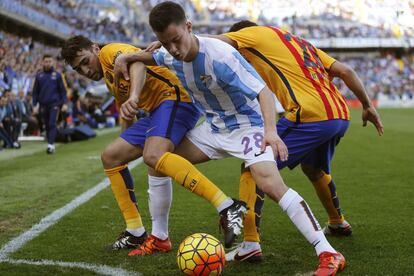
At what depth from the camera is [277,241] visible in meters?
4.88

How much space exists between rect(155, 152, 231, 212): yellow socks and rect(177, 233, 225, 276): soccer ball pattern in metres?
0.24

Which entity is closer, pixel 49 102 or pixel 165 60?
pixel 165 60

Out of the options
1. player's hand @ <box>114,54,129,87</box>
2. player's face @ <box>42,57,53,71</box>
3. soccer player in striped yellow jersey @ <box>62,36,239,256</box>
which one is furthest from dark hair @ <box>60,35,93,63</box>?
player's face @ <box>42,57,53,71</box>

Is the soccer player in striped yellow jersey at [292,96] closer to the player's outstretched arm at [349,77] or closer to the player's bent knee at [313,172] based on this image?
the player's outstretched arm at [349,77]

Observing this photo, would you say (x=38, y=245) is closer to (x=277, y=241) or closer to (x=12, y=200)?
(x=277, y=241)

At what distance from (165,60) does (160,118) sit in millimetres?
530

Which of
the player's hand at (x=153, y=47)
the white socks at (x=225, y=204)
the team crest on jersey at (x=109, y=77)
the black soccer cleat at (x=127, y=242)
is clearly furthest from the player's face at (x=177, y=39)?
the black soccer cleat at (x=127, y=242)

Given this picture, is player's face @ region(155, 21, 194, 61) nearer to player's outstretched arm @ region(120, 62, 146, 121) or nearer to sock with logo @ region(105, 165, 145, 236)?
player's outstretched arm @ region(120, 62, 146, 121)

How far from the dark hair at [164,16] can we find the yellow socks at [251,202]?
1166mm

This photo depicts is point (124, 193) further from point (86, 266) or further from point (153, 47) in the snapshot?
point (153, 47)

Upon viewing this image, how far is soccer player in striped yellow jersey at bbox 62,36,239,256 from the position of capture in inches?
180

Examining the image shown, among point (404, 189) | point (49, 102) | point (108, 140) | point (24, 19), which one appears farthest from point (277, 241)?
point (24, 19)

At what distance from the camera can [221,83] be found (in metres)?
4.01

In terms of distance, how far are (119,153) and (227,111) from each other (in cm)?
95
